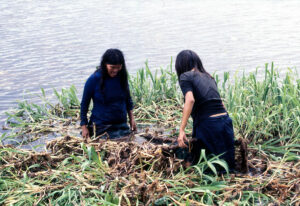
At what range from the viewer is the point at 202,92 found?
3471mm

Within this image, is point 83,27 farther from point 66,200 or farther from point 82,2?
point 66,200

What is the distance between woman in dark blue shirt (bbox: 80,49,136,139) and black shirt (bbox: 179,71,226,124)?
38.6 inches

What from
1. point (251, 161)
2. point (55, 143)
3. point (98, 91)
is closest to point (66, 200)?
point (55, 143)

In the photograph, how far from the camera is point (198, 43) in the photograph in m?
10.5

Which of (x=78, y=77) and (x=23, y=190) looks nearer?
(x=23, y=190)

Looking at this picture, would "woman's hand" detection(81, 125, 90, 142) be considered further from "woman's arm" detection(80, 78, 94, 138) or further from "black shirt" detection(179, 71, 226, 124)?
"black shirt" detection(179, 71, 226, 124)

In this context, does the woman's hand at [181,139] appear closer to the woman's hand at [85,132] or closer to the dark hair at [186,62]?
the dark hair at [186,62]

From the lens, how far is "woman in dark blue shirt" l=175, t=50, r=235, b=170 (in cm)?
346

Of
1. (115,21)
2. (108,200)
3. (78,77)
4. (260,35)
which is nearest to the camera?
(108,200)

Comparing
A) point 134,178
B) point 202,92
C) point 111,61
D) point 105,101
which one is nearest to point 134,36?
point 105,101

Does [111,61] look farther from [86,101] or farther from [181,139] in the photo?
[181,139]

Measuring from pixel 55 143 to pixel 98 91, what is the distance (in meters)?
0.74

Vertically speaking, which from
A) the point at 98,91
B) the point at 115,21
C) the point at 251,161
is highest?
the point at 115,21


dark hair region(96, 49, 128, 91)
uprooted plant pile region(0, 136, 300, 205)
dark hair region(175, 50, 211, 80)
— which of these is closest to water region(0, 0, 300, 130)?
dark hair region(96, 49, 128, 91)
